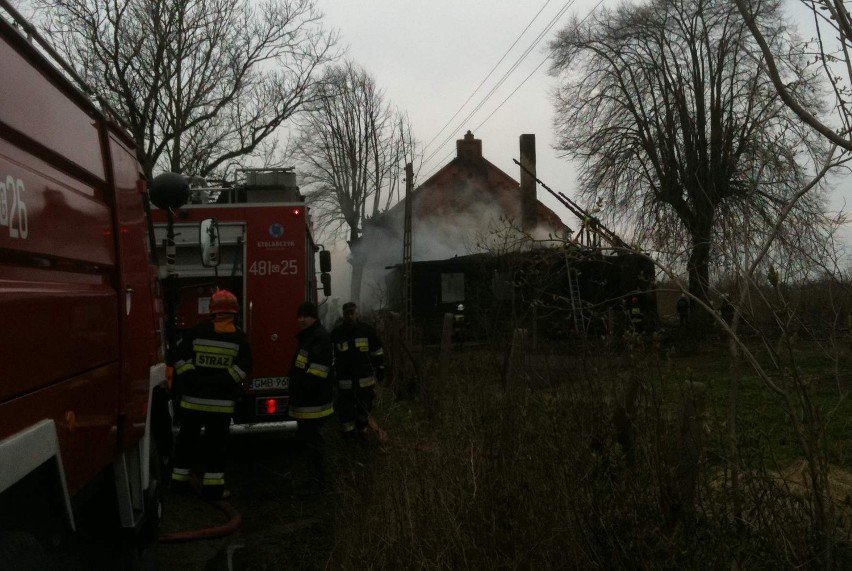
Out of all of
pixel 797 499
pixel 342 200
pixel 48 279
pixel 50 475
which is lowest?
pixel 797 499

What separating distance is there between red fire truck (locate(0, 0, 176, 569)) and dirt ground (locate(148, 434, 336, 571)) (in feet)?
3.99

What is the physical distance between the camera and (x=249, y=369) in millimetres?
7441

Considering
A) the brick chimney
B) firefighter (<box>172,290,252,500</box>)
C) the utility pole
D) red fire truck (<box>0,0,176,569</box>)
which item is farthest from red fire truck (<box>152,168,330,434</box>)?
the brick chimney

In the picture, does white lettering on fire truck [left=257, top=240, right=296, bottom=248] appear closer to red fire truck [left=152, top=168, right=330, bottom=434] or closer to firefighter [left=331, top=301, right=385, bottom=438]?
red fire truck [left=152, top=168, right=330, bottom=434]

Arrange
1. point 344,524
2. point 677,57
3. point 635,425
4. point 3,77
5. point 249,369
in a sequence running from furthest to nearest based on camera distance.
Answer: point 677,57 < point 249,369 < point 344,524 < point 635,425 < point 3,77

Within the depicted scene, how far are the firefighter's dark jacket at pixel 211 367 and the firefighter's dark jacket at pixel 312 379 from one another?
49 centimetres

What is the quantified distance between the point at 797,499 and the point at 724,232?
1091mm

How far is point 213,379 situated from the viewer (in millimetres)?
7320

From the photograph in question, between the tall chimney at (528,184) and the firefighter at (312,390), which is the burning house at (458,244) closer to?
the tall chimney at (528,184)

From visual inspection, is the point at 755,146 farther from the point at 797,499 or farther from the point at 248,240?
the point at 248,240

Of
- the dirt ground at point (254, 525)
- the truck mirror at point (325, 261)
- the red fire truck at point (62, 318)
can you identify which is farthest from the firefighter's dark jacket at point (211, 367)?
the truck mirror at point (325, 261)

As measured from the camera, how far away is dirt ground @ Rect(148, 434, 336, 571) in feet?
18.6

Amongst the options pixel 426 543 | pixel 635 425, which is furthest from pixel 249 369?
pixel 635 425

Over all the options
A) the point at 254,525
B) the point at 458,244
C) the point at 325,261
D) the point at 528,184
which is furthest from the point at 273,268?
the point at 528,184
